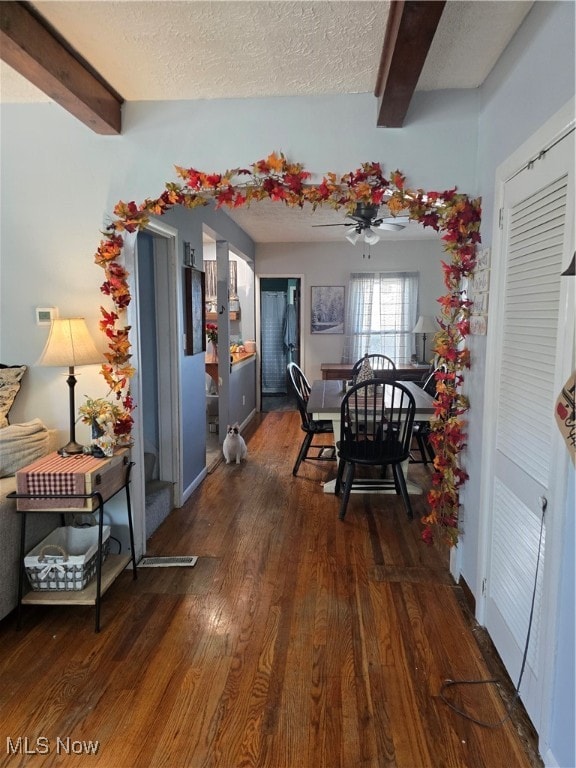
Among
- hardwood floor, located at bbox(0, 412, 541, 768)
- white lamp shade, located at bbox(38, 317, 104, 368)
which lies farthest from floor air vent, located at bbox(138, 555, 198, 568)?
white lamp shade, located at bbox(38, 317, 104, 368)

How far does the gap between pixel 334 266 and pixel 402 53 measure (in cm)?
498

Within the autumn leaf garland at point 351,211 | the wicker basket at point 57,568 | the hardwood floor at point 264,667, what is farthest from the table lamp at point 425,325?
the wicker basket at point 57,568

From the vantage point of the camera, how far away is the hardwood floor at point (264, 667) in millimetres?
1556

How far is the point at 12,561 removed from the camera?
2.16 m

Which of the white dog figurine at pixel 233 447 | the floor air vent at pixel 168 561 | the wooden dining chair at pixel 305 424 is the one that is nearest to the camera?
the floor air vent at pixel 168 561

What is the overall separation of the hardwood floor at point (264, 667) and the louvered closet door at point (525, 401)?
278mm

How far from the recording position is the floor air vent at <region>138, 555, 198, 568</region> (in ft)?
8.86

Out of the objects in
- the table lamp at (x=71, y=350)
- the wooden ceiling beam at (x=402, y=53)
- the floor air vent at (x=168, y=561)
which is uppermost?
the wooden ceiling beam at (x=402, y=53)

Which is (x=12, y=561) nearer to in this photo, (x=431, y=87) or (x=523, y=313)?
(x=523, y=313)

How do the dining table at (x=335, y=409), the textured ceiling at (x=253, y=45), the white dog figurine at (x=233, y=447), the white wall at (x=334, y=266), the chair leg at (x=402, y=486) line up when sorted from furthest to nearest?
the white wall at (x=334, y=266)
the white dog figurine at (x=233, y=447)
the dining table at (x=335, y=409)
the chair leg at (x=402, y=486)
the textured ceiling at (x=253, y=45)

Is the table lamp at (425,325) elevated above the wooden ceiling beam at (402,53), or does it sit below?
below

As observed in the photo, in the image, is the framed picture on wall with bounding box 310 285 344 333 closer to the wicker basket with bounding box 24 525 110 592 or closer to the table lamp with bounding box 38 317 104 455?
the table lamp with bounding box 38 317 104 455

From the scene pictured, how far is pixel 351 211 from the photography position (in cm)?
240

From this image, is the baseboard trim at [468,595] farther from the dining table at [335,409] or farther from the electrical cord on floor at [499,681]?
the dining table at [335,409]
